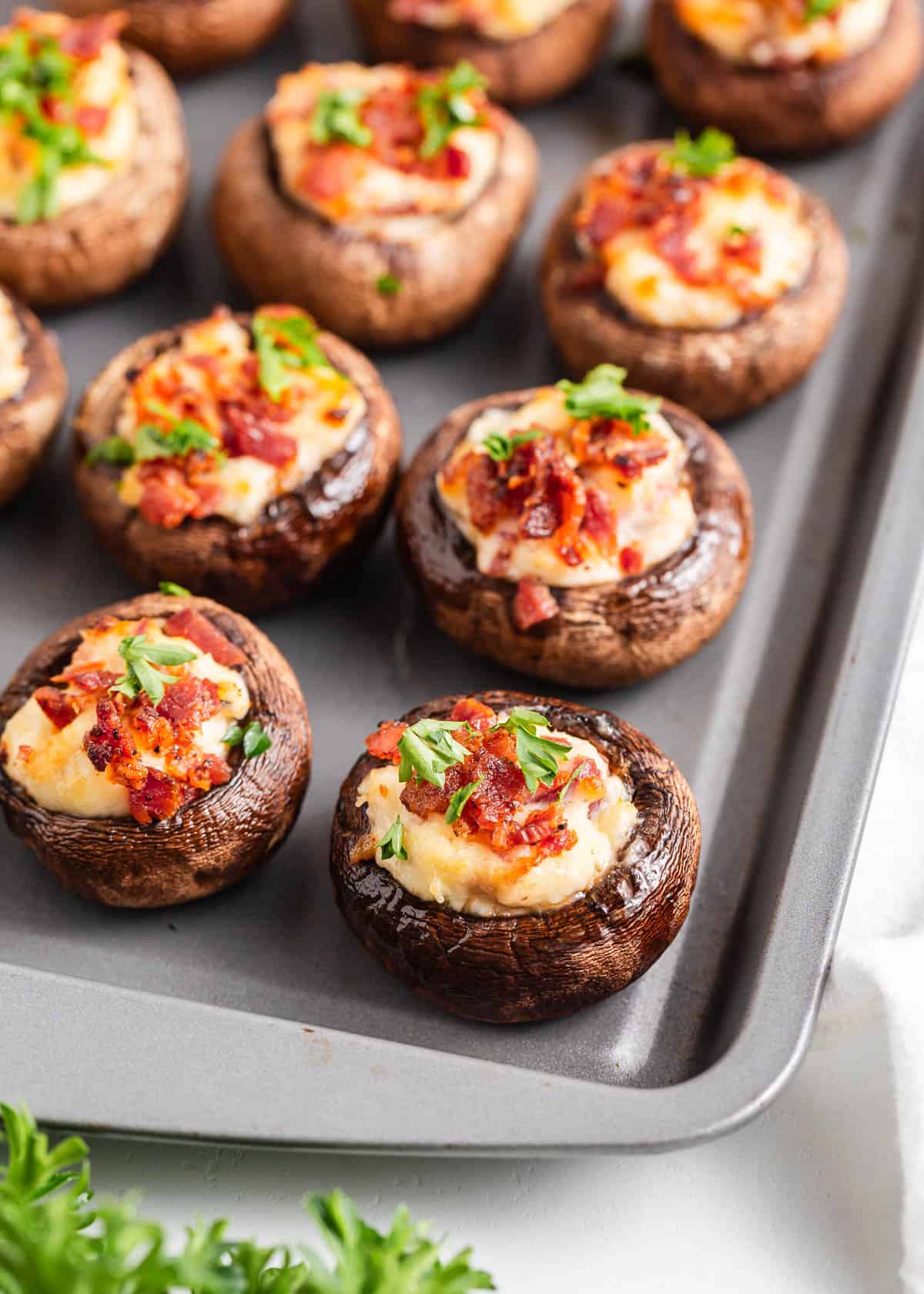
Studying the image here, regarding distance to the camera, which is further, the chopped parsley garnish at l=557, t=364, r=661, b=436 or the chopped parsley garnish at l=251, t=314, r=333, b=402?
the chopped parsley garnish at l=251, t=314, r=333, b=402

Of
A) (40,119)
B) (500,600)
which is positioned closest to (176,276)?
(40,119)

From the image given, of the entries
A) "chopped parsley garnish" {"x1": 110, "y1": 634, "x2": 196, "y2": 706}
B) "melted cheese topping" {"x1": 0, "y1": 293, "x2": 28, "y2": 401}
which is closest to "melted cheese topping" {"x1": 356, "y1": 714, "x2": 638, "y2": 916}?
"chopped parsley garnish" {"x1": 110, "y1": 634, "x2": 196, "y2": 706}

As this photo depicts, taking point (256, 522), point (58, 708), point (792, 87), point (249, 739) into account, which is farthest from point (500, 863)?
point (792, 87)

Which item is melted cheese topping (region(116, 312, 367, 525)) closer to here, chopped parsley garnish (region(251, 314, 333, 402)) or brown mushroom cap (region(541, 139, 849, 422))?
chopped parsley garnish (region(251, 314, 333, 402))

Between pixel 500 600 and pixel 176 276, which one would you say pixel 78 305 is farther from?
pixel 500 600

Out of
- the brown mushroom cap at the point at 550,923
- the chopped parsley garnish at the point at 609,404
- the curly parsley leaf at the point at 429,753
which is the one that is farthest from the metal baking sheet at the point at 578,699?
the chopped parsley garnish at the point at 609,404

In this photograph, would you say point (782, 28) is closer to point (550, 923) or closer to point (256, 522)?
point (256, 522)

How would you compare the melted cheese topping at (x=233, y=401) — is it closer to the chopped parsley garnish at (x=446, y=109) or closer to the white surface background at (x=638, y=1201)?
the chopped parsley garnish at (x=446, y=109)
